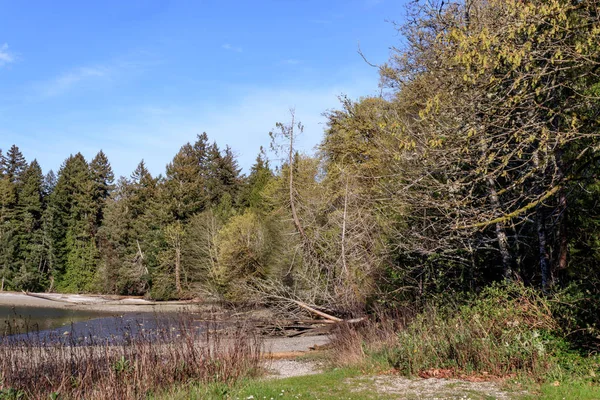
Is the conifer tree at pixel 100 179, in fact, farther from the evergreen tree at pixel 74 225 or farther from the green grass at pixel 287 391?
the green grass at pixel 287 391

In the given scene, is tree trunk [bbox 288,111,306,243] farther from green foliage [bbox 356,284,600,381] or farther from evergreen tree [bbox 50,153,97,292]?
evergreen tree [bbox 50,153,97,292]

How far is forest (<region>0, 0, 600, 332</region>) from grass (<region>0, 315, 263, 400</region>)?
480cm

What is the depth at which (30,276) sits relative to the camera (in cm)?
5459

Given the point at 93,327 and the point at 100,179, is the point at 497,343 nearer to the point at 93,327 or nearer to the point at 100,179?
the point at 93,327

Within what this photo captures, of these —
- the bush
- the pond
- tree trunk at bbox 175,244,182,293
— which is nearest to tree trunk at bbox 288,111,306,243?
the pond

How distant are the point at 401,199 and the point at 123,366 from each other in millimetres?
6946

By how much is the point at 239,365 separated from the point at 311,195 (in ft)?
53.5

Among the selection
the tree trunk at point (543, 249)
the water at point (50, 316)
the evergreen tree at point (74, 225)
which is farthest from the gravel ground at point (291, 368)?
the evergreen tree at point (74, 225)

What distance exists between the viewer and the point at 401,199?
11844 mm

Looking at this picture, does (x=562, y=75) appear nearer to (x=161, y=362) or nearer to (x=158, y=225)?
(x=161, y=362)

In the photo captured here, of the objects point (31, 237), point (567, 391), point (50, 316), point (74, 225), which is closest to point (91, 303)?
point (50, 316)

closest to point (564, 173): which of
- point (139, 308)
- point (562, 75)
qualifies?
point (562, 75)

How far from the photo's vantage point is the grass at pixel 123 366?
7867mm

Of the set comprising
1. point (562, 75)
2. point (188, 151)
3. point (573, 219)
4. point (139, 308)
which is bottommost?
point (139, 308)
